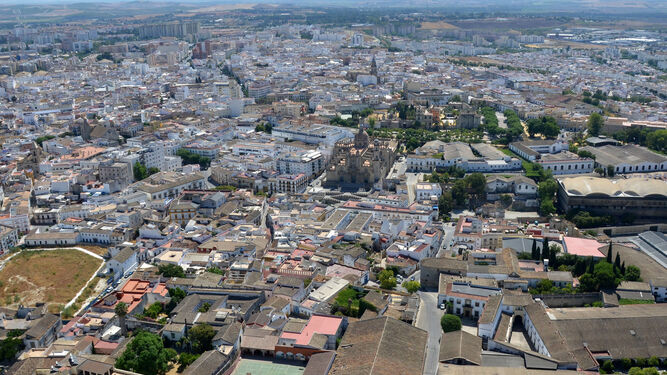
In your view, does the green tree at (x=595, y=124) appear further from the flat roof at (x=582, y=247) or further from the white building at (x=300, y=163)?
the flat roof at (x=582, y=247)

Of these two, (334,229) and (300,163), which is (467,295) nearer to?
(334,229)

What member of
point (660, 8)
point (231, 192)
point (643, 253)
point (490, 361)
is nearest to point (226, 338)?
point (490, 361)

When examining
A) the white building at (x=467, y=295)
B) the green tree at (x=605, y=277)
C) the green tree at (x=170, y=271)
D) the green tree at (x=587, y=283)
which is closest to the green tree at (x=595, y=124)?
the green tree at (x=605, y=277)

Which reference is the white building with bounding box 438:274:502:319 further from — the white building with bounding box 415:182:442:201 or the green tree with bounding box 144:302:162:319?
the white building with bounding box 415:182:442:201

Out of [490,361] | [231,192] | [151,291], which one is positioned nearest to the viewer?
[490,361]

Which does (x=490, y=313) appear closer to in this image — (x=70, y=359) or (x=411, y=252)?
(x=411, y=252)

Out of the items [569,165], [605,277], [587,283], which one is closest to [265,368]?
[587,283]

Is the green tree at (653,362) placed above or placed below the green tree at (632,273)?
below
